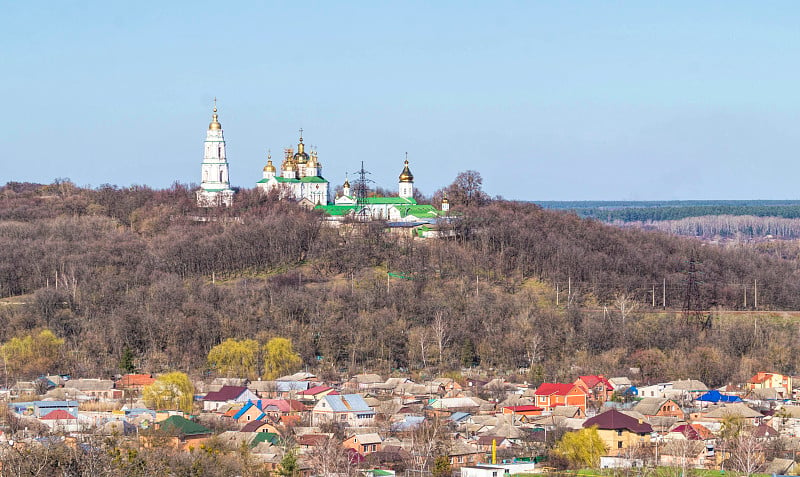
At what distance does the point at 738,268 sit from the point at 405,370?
22.8m

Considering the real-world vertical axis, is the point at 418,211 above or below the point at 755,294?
above

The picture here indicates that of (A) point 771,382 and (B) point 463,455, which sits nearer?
(B) point 463,455

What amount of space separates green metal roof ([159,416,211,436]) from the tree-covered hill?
12.3 meters

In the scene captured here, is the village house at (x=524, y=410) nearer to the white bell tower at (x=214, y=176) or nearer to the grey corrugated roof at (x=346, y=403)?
the grey corrugated roof at (x=346, y=403)

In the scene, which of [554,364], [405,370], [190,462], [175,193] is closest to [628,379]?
[554,364]

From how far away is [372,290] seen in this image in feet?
180

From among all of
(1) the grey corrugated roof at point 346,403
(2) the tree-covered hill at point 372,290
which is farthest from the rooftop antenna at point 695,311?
(1) the grey corrugated roof at point 346,403

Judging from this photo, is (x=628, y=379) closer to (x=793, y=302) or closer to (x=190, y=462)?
(x=793, y=302)

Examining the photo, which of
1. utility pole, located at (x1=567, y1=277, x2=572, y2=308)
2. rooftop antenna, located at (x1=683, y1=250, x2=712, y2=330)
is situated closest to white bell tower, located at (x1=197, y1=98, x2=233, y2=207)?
utility pole, located at (x1=567, y1=277, x2=572, y2=308)

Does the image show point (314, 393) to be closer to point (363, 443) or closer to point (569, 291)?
point (363, 443)

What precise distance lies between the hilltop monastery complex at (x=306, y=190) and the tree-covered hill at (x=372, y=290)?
1347 millimetres

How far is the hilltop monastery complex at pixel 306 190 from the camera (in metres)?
69.3

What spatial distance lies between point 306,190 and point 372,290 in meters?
18.5

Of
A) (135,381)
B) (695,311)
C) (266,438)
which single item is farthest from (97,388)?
(695,311)
